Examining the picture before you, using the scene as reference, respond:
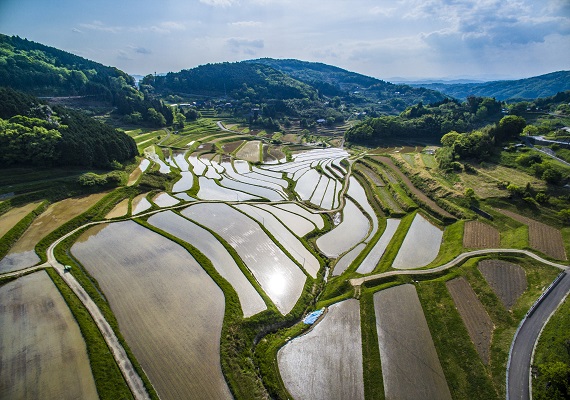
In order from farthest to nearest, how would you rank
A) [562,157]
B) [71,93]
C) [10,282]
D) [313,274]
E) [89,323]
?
[71,93] < [562,157] < [313,274] < [10,282] < [89,323]

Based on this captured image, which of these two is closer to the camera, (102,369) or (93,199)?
(102,369)

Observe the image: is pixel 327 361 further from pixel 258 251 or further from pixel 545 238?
pixel 545 238

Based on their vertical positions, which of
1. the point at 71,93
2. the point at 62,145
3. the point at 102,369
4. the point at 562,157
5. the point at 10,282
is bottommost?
the point at 102,369

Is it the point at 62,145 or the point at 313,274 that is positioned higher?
the point at 62,145

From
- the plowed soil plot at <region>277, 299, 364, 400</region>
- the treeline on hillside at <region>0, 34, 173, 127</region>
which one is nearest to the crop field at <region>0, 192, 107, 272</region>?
the plowed soil plot at <region>277, 299, 364, 400</region>

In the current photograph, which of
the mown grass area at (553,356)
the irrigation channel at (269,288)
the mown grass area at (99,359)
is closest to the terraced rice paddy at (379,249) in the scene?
the irrigation channel at (269,288)

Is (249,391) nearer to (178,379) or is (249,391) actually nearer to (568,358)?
(178,379)

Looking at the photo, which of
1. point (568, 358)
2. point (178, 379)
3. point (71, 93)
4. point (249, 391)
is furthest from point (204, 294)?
A: point (71, 93)
